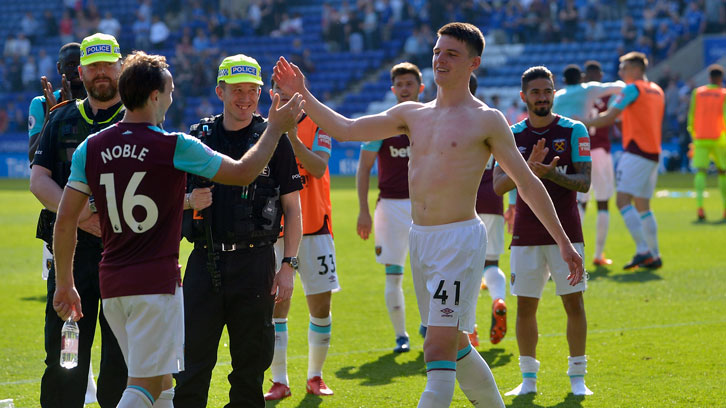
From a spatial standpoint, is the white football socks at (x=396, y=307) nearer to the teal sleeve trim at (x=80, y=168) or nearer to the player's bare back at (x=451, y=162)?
the player's bare back at (x=451, y=162)

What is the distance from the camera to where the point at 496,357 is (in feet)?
27.2

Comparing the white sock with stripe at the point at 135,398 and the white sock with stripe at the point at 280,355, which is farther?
the white sock with stripe at the point at 280,355

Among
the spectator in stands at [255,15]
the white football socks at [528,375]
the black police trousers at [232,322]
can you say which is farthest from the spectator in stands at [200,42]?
the black police trousers at [232,322]

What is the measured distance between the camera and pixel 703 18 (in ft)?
105

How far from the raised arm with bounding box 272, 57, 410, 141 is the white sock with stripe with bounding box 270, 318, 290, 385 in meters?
2.04

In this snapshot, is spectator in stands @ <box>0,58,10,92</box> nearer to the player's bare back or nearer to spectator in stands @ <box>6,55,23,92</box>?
spectator in stands @ <box>6,55,23,92</box>

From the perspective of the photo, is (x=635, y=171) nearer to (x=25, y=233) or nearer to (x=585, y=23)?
(x=25, y=233)

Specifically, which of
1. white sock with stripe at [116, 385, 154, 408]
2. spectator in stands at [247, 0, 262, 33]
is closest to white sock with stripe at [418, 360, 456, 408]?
white sock with stripe at [116, 385, 154, 408]

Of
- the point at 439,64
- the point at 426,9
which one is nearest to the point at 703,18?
the point at 426,9

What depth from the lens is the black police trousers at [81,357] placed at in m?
5.62

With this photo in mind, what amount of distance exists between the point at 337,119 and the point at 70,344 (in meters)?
1.98

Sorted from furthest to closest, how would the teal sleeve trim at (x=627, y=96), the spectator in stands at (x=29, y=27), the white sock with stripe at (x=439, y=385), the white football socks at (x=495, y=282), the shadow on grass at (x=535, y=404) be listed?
the spectator in stands at (x=29, y=27) < the teal sleeve trim at (x=627, y=96) < the white football socks at (x=495, y=282) < the shadow on grass at (x=535, y=404) < the white sock with stripe at (x=439, y=385)

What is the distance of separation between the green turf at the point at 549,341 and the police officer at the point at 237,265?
130 centimetres

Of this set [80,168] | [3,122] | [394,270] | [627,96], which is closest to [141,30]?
[3,122]
